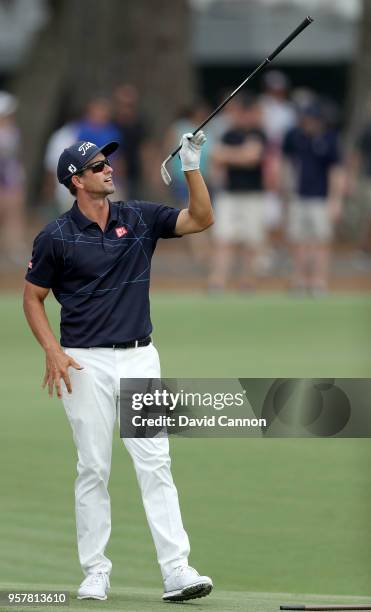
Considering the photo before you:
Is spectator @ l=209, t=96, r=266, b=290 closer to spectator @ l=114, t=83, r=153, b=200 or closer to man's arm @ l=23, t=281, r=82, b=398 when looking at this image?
spectator @ l=114, t=83, r=153, b=200

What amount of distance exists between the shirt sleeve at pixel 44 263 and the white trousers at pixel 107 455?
Answer: 35cm

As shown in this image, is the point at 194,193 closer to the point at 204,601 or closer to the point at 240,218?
the point at 204,601

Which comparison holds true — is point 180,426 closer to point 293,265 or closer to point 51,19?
point 293,265

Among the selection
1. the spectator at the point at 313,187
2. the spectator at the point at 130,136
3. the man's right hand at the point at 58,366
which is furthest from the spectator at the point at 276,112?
the man's right hand at the point at 58,366

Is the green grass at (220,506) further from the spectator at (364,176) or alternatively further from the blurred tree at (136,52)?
the blurred tree at (136,52)

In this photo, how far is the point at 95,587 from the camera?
7.57 m

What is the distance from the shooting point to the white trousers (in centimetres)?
753

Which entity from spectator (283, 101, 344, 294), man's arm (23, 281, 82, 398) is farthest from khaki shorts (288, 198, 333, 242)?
man's arm (23, 281, 82, 398)

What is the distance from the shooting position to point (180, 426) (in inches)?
278

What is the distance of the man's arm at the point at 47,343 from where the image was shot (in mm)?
7488

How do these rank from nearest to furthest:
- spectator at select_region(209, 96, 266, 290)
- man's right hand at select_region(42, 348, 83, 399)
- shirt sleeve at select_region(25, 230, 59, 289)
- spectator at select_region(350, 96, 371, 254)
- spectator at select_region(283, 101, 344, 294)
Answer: man's right hand at select_region(42, 348, 83, 399), shirt sleeve at select_region(25, 230, 59, 289), spectator at select_region(209, 96, 266, 290), spectator at select_region(283, 101, 344, 294), spectator at select_region(350, 96, 371, 254)

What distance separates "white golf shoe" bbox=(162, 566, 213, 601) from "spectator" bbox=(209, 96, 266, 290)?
45.7ft

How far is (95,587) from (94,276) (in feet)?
4.53

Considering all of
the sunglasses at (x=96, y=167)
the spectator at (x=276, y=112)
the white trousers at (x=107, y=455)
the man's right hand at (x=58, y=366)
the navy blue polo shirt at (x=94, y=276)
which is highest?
the spectator at (x=276, y=112)
